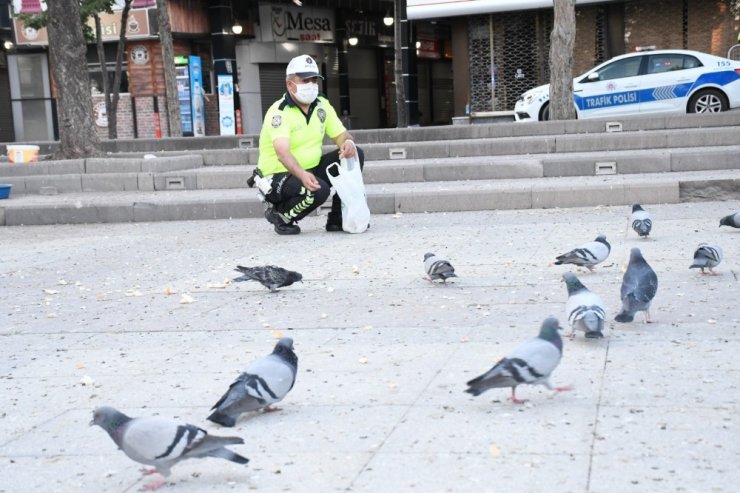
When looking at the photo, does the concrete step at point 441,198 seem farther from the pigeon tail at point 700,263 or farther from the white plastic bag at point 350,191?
the pigeon tail at point 700,263

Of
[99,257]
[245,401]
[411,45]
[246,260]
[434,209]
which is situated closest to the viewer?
[245,401]

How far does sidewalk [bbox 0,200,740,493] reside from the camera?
13.3ft

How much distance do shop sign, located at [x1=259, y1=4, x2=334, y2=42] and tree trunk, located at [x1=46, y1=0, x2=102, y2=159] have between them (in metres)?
14.3

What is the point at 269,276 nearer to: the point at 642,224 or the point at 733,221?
the point at 642,224

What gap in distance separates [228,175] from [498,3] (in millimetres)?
12544

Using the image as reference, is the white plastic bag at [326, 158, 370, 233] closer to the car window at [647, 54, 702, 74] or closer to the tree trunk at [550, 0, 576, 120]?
the tree trunk at [550, 0, 576, 120]

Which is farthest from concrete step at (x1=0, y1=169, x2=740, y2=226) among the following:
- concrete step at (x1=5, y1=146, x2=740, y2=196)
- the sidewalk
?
the sidewalk

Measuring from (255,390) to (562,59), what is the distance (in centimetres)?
1580

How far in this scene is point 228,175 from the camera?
15570 mm

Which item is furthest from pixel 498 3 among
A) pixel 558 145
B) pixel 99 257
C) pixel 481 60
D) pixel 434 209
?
pixel 99 257

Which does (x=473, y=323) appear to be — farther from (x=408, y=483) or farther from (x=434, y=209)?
(x=434, y=209)

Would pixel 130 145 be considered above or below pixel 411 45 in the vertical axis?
below

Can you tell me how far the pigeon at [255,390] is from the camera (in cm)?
450

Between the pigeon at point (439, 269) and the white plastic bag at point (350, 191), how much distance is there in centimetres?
328
